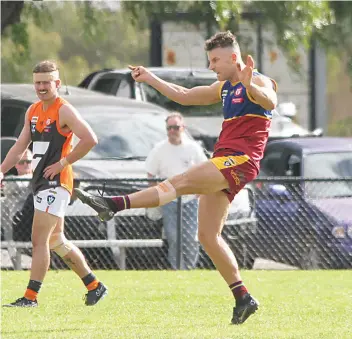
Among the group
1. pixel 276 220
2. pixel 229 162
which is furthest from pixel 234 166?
pixel 276 220

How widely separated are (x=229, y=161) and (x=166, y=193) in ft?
1.59

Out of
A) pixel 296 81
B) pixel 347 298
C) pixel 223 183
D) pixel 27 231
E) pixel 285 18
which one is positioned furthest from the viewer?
pixel 296 81

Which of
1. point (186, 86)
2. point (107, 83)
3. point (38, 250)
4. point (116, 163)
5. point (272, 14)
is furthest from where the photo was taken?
point (272, 14)

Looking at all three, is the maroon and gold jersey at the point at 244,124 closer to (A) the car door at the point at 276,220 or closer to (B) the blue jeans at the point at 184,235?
(B) the blue jeans at the point at 184,235

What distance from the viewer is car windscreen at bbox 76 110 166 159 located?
14922mm

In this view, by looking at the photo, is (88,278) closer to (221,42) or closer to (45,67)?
(45,67)

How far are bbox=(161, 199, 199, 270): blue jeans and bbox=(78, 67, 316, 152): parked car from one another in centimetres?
334

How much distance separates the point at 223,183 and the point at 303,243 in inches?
239

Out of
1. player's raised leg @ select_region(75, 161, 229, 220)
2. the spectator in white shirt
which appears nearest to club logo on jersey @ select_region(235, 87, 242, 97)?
player's raised leg @ select_region(75, 161, 229, 220)

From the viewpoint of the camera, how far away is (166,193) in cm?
859

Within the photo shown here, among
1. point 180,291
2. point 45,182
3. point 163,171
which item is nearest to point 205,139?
point 163,171

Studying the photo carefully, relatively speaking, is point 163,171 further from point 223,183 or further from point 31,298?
point 223,183

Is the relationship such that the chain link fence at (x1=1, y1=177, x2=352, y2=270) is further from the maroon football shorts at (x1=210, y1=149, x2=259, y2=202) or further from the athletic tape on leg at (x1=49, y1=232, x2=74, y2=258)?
the maroon football shorts at (x1=210, y1=149, x2=259, y2=202)

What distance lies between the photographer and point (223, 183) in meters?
8.68
